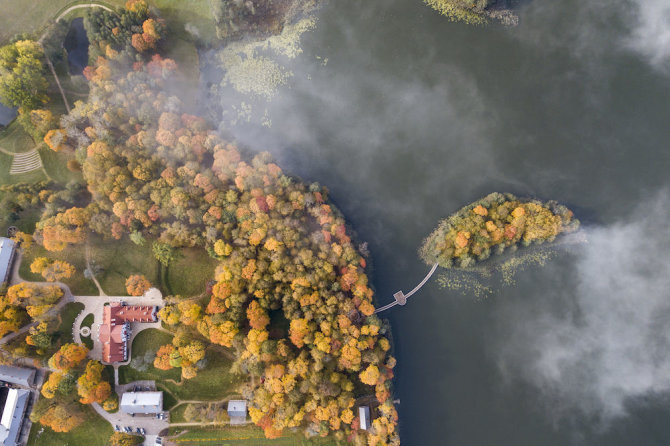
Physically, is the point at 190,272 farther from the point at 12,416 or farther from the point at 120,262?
the point at 12,416

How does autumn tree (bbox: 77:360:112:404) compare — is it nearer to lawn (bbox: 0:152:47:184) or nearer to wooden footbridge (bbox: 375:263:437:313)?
lawn (bbox: 0:152:47:184)

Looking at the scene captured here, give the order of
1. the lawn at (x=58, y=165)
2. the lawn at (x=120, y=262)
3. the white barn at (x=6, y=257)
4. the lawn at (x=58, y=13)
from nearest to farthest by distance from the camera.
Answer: the white barn at (x=6, y=257)
the lawn at (x=120, y=262)
the lawn at (x=58, y=165)
the lawn at (x=58, y=13)

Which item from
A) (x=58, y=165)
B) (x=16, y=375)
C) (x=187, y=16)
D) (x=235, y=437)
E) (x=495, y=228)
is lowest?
(x=235, y=437)

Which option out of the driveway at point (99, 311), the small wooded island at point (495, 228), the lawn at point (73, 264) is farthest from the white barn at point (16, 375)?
the small wooded island at point (495, 228)

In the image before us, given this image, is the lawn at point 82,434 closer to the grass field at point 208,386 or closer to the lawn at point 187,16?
the grass field at point 208,386

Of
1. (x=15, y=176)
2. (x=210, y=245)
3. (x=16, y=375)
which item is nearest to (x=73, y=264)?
(x=16, y=375)

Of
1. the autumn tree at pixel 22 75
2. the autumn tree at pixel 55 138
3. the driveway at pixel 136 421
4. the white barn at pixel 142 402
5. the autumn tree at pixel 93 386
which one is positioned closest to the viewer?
the autumn tree at pixel 93 386
